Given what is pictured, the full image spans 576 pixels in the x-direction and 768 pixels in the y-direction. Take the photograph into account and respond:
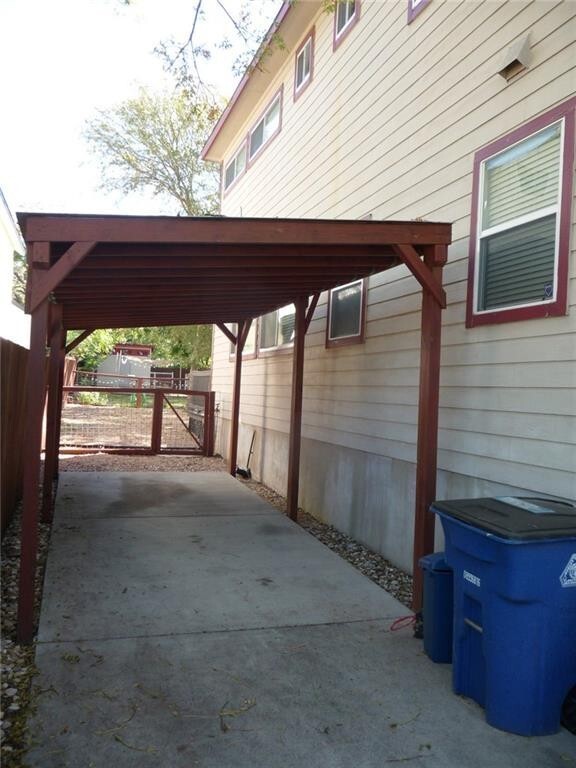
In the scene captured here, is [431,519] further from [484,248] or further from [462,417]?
[484,248]

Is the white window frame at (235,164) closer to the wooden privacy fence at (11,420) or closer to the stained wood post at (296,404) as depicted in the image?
the stained wood post at (296,404)

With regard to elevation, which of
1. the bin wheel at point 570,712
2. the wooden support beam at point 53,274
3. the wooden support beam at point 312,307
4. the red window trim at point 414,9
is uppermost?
the red window trim at point 414,9

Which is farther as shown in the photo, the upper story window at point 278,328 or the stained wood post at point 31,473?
the upper story window at point 278,328

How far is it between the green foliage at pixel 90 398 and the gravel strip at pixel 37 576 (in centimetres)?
591

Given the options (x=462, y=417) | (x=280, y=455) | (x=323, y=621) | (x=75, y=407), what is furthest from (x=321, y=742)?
(x=75, y=407)

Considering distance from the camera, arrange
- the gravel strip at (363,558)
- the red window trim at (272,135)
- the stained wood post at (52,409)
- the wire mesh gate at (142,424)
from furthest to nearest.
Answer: the wire mesh gate at (142,424)
the red window trim at (272,135)
the stained wood post at (52,409)
the gravel strip at (363,558)

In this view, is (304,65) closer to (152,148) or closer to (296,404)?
(296,404)

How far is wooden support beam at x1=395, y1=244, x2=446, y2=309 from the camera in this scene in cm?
430

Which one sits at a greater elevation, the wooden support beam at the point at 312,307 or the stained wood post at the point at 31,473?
the wooden support beam at the point at 312,307

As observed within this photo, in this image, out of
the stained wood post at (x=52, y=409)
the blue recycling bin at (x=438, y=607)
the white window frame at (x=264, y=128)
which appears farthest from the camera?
the white window frame at (x=264, y=128)

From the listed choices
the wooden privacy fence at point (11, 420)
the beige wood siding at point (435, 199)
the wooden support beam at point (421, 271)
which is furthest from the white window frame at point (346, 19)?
the wooden privacy fence at point (11, 420)

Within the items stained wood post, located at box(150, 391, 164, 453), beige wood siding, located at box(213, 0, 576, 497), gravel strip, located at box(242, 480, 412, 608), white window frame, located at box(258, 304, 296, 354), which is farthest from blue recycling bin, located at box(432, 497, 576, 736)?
stained wood post, located at box(150, 391, 164, 453)

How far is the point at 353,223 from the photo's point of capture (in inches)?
169

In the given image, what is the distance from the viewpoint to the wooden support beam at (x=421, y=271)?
430 cm
